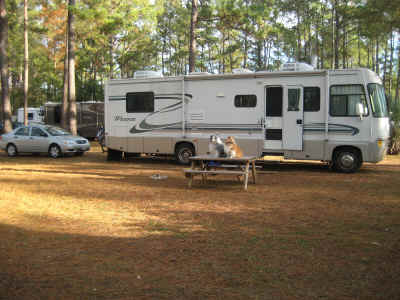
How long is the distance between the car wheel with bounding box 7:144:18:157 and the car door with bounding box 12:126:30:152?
0.23 metres

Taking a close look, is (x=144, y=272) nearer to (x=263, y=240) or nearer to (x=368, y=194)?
(x=263, y=240)

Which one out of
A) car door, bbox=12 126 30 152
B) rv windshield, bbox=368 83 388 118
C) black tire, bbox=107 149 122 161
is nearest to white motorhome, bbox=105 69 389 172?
rv windshield, bbox=368 83 388 118

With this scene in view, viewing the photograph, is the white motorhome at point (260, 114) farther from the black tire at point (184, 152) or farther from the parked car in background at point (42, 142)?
the parked car in background at point (42, 142)

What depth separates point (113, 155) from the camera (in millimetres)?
15969

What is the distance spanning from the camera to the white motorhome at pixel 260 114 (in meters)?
12.0

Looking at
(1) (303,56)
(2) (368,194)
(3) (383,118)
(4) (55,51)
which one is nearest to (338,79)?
(3) (383,118)

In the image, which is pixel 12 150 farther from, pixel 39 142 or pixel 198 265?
pixel 198 265

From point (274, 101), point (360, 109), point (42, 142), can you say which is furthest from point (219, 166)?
point (42, 142)

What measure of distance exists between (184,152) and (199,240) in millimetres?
9119

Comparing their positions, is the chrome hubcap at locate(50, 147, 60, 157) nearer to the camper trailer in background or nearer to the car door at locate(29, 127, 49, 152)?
the car door at locate(29, 127, 49, 152)

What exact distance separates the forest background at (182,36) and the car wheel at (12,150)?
22.2 feet

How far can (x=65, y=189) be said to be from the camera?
9.47 meters

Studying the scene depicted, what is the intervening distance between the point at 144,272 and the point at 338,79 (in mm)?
9791

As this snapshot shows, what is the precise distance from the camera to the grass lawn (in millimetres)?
3865
